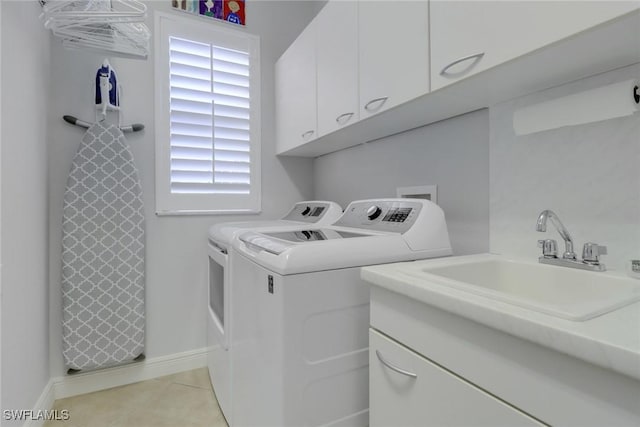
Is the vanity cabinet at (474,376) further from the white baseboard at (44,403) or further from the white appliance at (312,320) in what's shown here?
the white baseboard at (44,403)

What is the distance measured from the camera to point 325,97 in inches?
64.4

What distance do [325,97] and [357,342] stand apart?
1194mm

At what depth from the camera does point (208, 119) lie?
2.13 m

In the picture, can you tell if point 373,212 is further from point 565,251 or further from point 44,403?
point 44,403

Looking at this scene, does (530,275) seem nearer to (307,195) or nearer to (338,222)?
(338,222)

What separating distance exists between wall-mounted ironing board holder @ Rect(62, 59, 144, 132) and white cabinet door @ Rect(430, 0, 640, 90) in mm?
1753

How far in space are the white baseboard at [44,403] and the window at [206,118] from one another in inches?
43.5

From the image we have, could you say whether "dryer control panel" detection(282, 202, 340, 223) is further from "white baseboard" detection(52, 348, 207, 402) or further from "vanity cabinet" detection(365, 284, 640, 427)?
"white baseboard" detection(52, 348, 207, 402)

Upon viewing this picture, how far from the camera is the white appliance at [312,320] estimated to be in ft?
3.09

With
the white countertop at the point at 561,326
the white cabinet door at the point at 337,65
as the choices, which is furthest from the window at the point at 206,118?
the white countertop at the point at 561,326

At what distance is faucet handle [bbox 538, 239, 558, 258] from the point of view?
0.99 metres

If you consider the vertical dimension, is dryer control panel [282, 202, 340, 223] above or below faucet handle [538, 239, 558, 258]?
above

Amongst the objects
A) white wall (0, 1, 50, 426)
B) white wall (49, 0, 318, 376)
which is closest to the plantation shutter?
white wall (49, 0, 318, 376)

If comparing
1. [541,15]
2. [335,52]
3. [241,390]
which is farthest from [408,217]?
[241,390]
